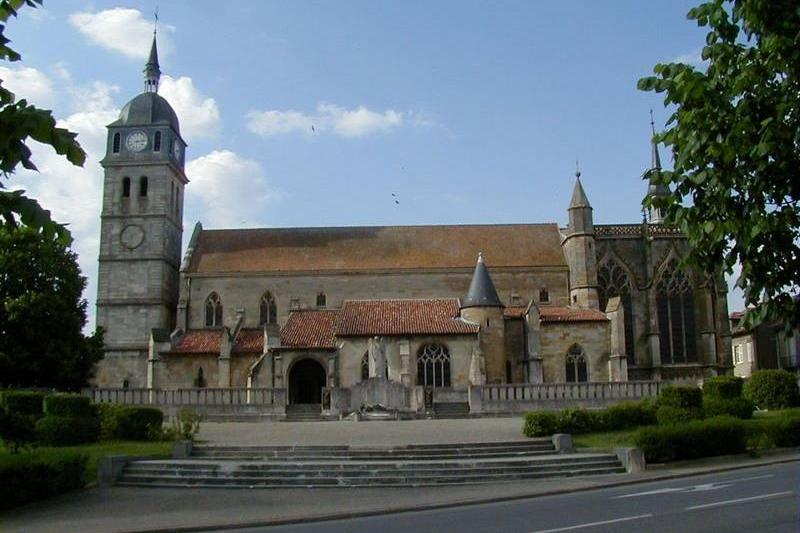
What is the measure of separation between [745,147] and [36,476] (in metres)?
16.1

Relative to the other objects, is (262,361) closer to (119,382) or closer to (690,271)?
(119,382)

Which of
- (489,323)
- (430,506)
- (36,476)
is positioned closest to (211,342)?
(489,323)

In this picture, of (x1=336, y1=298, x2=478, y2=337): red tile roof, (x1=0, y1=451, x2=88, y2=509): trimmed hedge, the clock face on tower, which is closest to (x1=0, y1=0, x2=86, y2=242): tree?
(x1=0, y1=451, x2=88, y2=509): trimmed hedge

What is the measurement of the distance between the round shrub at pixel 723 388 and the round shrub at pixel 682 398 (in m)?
2.06

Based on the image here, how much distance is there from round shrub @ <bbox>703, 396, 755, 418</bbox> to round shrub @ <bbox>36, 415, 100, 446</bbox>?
20816 millimetres

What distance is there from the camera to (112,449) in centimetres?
2453

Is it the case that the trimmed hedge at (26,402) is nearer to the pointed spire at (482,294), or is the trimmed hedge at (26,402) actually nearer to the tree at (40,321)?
the tree at (40,321)

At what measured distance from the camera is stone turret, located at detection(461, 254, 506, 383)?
151ft

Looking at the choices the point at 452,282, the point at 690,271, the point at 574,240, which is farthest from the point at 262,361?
the point at 690,271

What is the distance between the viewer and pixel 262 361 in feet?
144

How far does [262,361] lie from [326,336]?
12.4ft

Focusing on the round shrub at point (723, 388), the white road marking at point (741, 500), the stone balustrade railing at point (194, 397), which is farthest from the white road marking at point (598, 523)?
the stone balustrade railing at point (194, 397)

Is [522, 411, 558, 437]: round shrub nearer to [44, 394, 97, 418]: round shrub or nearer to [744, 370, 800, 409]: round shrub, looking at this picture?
[744, 370, 800, 409]: round shrub

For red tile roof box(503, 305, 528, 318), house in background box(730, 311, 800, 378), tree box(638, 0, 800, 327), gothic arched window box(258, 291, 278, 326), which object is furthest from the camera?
house in background box(730, 311, 800, 378)
